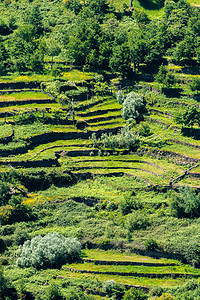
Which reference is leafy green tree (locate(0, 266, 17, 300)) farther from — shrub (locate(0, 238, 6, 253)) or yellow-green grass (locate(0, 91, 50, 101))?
yellow-green grass (locate(0, 91, 50, 101))

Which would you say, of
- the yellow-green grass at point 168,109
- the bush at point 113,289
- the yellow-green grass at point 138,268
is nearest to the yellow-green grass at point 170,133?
the yellow-green grass at point 168,109

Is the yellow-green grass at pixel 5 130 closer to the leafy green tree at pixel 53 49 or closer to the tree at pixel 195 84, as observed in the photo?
the leafy green tree at pixel 53 49

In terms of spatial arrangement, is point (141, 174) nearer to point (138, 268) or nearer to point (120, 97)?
point (138, 268)

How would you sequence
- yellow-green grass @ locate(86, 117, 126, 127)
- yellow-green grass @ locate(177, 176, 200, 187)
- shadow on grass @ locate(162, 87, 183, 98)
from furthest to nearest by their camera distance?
shadow on grass @ locate(162, 87, 183, 98), yellow-green grass @ locate(86, 117, 126, 127), yellow-green grass @ locate(177, 176, 200, 187)

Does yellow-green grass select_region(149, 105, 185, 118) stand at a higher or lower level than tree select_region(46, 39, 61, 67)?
lower

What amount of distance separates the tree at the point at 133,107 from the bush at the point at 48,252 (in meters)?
39.1

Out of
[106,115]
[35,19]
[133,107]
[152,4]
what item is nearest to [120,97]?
[106,115]

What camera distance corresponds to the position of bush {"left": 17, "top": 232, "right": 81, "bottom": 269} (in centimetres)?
8388

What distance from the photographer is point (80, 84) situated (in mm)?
125250

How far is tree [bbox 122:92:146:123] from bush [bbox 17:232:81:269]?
128 feet

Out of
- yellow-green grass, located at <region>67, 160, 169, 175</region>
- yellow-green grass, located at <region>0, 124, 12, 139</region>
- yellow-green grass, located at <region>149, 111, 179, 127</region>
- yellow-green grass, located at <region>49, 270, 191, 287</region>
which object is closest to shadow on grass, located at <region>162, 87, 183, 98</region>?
yellow-green grass, located at <region>149, 111, 179, 127</region>

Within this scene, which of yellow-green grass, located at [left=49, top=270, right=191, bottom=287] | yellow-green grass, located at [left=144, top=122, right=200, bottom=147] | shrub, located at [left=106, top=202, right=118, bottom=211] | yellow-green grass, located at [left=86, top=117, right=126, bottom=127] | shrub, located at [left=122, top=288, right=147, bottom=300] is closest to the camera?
shrub, located at [left=122, top=288, right=147, bottom=300]

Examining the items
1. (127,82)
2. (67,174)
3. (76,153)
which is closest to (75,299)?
(67,174)

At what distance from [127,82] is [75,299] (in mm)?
65534
